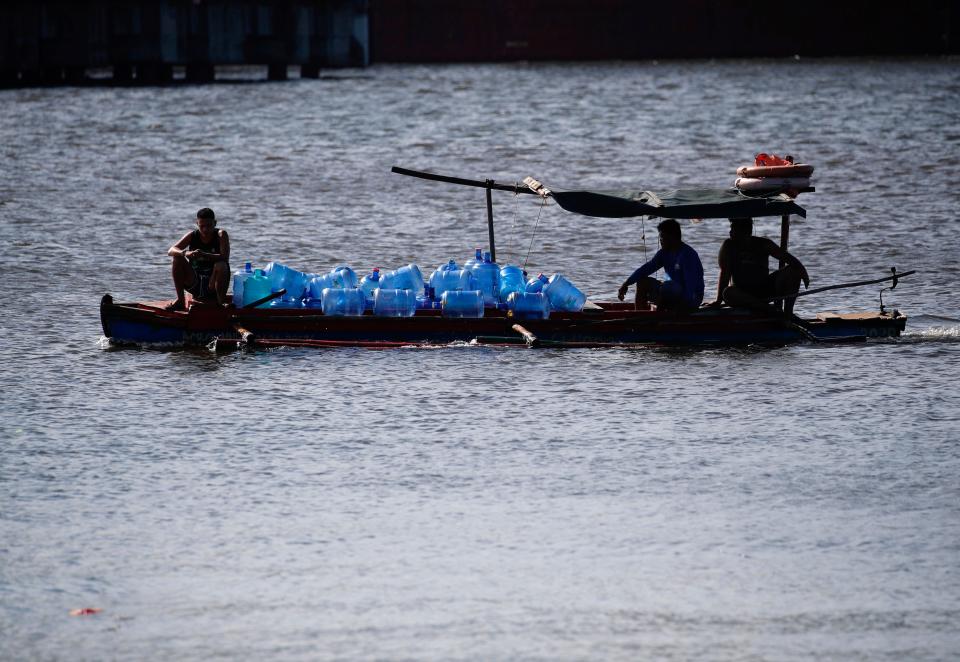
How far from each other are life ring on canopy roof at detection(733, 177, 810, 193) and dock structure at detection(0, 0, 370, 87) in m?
59.6

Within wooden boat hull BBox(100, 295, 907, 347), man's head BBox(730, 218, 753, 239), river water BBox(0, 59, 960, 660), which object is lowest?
river water BBox(0, 59, 960, 660)

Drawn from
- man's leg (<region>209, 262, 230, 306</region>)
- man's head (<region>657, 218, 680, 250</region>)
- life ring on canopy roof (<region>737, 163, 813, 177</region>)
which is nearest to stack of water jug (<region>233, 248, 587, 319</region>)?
man's leg (<region>209, 262, 230, 306</region>)

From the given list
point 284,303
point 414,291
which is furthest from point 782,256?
point 284,303

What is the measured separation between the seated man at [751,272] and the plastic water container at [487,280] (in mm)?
2213

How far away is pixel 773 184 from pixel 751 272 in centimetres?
89

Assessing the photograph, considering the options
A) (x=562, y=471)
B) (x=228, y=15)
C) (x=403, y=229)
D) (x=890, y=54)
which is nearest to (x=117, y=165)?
(x=403, y=229)

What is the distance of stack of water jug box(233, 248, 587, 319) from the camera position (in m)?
15.9

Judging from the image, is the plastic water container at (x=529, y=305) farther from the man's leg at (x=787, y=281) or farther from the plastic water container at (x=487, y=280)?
the man's leg at (x=787, y=281)

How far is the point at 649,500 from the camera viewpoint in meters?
10.9

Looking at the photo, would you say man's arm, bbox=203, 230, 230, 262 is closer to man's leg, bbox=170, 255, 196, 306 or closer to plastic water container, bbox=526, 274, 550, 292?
man's leg, bbox=170, 255, 196, 306

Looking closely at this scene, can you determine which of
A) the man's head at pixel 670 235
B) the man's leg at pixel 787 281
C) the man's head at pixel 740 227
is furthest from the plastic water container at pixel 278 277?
the man's leg at pixel 787 281

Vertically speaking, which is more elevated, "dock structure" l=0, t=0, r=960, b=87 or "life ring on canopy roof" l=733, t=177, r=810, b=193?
"dock structure" l=0, t=0, r=960, b=87

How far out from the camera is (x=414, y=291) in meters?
16.1

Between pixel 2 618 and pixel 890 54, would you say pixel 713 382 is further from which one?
pixel 890 54
